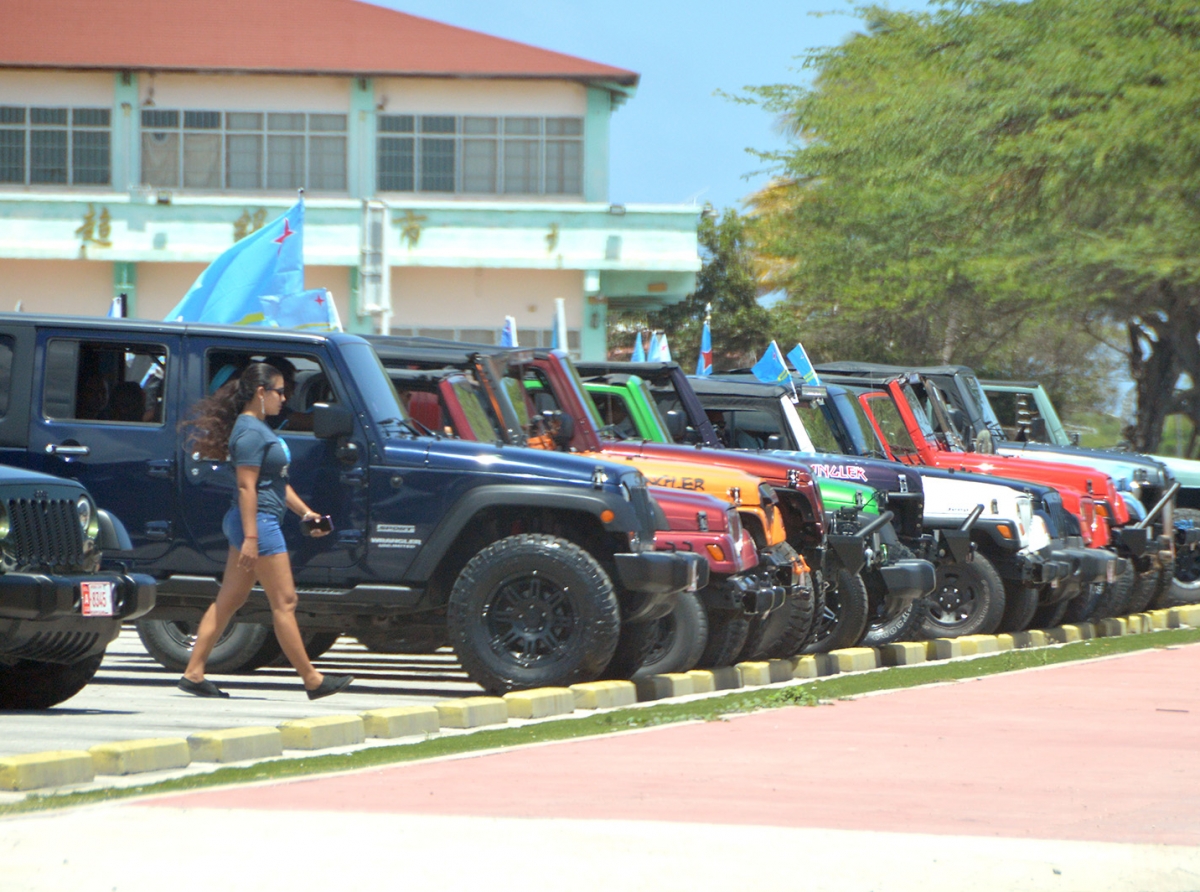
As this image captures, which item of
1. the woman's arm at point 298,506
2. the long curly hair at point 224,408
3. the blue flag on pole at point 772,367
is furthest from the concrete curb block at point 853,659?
the long curly hair at point 224,408

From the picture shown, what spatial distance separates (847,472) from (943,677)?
8.27 ft

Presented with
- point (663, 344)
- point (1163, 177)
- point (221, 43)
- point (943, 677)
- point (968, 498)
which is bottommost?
point (943, 677)

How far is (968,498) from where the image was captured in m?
16.8

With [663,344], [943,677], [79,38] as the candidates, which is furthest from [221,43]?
[943,677]

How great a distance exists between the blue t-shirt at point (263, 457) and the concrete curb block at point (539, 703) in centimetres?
162

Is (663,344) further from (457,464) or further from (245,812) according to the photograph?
(245,812)

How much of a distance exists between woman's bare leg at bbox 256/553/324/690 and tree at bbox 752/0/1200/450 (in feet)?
55.0

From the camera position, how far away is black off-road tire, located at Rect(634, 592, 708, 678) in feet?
41.5

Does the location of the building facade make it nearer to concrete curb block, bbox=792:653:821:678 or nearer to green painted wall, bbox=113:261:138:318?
green painted wall, bbox=113:261:138:318

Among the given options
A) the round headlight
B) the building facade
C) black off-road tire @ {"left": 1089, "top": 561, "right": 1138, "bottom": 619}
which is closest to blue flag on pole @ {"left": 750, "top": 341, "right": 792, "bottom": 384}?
black off-road tire @ {"left": 1089, "top": 561, "right": 1138, "bottom": 619}

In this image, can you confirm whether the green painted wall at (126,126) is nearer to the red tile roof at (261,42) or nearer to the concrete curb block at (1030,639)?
the red tile roof at (261,42)

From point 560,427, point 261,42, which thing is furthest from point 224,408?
point 261,42

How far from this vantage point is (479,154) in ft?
116

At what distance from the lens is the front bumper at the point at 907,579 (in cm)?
1431
